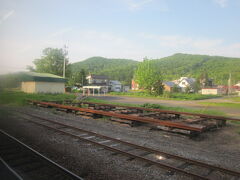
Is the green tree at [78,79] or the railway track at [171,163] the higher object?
the green tree at [78,79]

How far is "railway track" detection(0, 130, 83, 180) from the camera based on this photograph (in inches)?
191

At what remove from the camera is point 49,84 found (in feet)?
120

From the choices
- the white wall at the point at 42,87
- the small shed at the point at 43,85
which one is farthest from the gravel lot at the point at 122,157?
the white wall at the point at 42,87

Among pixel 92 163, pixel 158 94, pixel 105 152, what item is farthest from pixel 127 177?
pixel 158 94

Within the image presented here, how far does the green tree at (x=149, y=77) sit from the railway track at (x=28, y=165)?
4650 cm

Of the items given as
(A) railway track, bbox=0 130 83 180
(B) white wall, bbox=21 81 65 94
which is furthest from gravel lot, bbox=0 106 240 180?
(B) white wall, bbox=21 81 65 94

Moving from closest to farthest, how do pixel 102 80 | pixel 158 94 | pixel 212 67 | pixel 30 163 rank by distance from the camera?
pixel 30 163 < pixel 158 94 < pixel 102 80 < pixel 212 67

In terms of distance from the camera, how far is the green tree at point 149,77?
2052 inches

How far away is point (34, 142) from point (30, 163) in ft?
7.33

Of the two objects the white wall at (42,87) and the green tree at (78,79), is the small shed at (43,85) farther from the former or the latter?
the green tree at (78,79)

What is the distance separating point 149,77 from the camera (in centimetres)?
5559

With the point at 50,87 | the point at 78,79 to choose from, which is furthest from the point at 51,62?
the point at 50,87

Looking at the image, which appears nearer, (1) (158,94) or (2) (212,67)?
(1) (158,94)

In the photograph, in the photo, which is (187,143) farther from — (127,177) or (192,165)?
(127,177)
